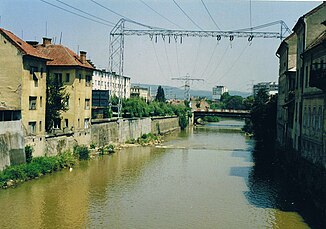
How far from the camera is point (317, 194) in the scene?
1683 cm

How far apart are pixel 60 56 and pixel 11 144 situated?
1083 cm

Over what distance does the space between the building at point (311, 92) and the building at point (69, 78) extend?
14525 mm

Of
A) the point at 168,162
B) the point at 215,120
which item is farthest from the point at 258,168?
Answer: the point at 215,120

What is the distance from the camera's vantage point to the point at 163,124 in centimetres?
5834

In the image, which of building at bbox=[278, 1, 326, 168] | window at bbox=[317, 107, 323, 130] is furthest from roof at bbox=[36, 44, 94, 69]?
window at bbox=[317, 107, 323, 130]

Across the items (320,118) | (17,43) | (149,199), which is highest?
(17,43)

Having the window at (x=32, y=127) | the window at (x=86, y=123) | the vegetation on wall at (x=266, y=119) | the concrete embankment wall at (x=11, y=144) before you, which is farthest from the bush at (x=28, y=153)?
the vegetation on wall at (x=266, y=119)

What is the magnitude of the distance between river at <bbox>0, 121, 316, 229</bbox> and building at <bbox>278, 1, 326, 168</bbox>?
8.85ft

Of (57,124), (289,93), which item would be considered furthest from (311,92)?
(57,124)

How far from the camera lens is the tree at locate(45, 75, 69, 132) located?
89.2ft

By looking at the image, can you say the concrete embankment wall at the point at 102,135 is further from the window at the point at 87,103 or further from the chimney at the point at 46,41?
the chimney at the point at 46,41

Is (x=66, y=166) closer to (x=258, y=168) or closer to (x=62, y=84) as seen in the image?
(x=62, y=84)

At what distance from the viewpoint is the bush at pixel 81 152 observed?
1124 inches

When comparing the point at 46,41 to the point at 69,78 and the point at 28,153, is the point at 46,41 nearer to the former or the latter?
the point at 69,78
